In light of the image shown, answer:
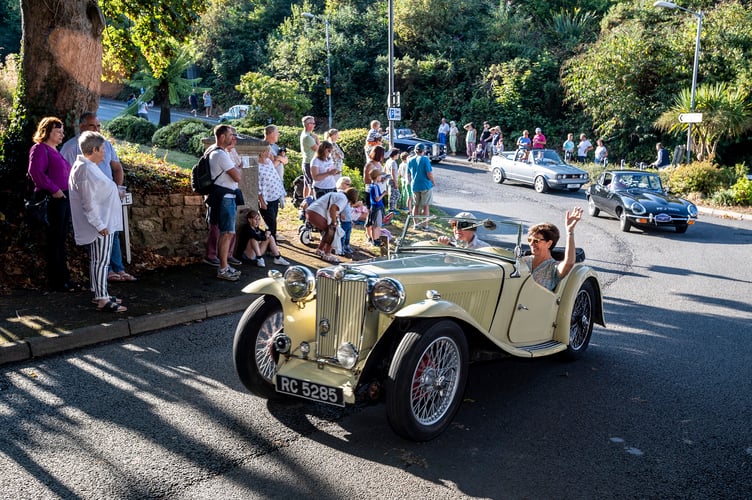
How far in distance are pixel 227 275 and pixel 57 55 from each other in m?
3.56

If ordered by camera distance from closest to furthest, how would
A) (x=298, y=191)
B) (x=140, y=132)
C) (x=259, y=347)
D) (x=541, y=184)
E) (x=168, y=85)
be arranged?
(x=259, y=347), (x=298, y=191), (x=541, y=184), (x=140, y=132), (x=168, y=85)

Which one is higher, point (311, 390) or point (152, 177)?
point (152, 177)

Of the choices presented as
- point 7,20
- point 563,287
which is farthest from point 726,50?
point 7,20

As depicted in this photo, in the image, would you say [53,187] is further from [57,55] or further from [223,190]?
[57,55]

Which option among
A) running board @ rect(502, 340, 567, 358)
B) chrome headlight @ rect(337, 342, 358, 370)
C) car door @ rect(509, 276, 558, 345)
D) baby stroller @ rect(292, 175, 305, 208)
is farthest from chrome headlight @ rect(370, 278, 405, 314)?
baby stroller @ rect(292, 175, 305, 208)

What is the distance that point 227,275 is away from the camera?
28.7 ft

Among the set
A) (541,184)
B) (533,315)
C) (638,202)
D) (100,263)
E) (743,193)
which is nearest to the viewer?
(533,315)

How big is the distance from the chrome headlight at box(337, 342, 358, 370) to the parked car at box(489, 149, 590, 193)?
18885 millimetres

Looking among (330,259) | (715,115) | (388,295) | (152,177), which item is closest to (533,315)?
(388,295)

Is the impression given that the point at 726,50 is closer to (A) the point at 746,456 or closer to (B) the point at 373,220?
(B) the point at 373,220

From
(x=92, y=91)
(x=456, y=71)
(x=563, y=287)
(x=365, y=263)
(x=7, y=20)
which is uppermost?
(x=7, y=20)

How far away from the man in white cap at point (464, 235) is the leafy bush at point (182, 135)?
15.3 metres

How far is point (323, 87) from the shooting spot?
4297cm

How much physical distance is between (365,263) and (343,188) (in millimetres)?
6000
